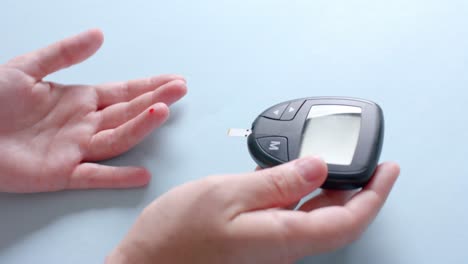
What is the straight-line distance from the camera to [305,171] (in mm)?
490

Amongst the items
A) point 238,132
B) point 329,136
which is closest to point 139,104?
point 238,132

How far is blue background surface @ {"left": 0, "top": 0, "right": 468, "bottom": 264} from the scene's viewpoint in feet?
2.01

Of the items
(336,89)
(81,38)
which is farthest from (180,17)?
(336,89)

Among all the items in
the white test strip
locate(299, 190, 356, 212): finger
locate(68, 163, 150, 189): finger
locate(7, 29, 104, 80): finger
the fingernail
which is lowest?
locate(68, 163, 150, 189): finger

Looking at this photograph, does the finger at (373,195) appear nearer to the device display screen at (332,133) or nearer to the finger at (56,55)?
the device display screen at (332,133)

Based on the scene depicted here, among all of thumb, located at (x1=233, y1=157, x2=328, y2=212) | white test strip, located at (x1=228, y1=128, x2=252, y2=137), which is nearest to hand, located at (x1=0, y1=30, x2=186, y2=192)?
white test strip, located at (x1=228, y1=128, x2=252, y2=137)

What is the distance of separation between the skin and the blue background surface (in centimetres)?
4

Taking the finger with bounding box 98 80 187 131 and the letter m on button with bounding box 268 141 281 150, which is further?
the finger with bounding box 98 80 187 131

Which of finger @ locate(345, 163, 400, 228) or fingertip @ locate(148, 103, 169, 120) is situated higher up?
fingertip @ locate(148, 103, 169, 120)

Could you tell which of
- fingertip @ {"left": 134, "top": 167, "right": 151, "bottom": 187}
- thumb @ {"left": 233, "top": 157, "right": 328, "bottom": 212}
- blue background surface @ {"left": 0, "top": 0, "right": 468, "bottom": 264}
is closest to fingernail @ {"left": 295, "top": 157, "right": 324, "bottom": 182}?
thumb @ {"left": 233, "top": 157, "right": 328, "bottom": 212}

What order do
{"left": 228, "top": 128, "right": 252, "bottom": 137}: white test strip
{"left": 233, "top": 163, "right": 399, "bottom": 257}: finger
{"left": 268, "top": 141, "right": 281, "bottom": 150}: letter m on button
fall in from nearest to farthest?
{"left": 233, "top": 163, "right": 399, "bottom": 257}: finger, {"left": 268, "top": 141, "right": 281, "bottom": 150}: letter m on button, {"left": 228, "top": 128, "right": 252, "bottom": 137}: white test strip

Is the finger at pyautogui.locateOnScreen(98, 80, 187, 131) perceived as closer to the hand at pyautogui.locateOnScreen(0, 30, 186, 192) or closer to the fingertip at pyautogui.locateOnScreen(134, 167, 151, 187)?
the hand at pyautogui.locateOnScreen(0, 30, 186, 192)

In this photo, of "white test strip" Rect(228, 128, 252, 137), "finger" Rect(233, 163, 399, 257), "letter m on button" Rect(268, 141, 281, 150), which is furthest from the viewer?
"white test strip" Rect(228, 128, 252, 137)

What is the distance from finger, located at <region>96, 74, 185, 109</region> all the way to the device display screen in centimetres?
26
